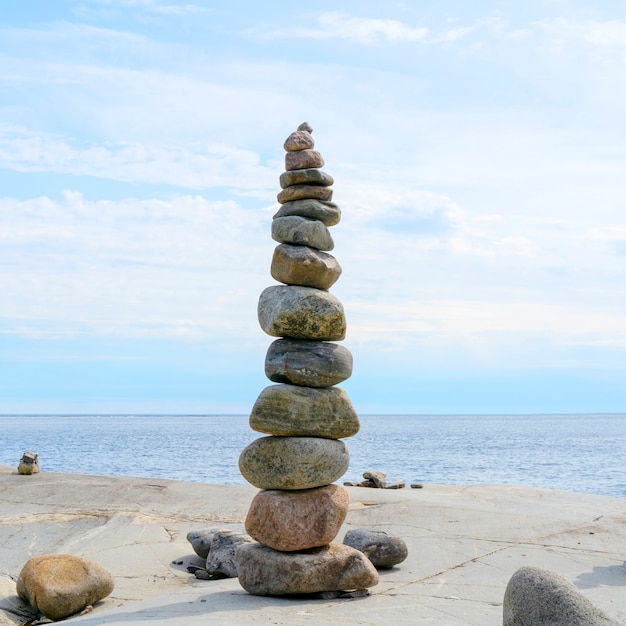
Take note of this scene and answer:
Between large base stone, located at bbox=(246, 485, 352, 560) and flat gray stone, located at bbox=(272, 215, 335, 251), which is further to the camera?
flat gray stone, located at bbox=(272, 215, 335, 251)

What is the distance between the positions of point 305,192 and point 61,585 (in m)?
6.79

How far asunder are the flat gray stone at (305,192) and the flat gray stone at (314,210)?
2.4 inches

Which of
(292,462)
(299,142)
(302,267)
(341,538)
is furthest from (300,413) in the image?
(341,538)

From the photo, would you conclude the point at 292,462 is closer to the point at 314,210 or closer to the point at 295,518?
the point at 295,518

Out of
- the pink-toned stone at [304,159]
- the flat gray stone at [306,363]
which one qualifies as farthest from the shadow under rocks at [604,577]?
the pink-toned stone at [304,159]

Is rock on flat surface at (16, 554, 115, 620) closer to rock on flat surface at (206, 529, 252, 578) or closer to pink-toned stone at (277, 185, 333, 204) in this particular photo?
rock on flat surface at (206, 529, 252, 578)

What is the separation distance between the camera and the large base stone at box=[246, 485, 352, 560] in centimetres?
1105

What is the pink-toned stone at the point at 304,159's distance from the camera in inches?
478

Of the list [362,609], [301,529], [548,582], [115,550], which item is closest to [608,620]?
[548,582]

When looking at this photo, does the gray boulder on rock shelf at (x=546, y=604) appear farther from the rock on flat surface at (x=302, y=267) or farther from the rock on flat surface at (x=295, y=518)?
the rock on flat surface at (x=302, y=267)

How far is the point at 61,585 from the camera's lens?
11.9m

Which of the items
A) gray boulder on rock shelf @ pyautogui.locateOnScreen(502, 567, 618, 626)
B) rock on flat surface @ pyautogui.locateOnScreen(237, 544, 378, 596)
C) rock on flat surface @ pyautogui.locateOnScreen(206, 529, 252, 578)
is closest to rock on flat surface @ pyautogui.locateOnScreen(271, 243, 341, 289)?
rock on flat surface @ pyautogui.locateOnScreen(237, 544, 378, 596)

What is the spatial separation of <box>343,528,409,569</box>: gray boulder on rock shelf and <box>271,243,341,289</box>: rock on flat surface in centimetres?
425

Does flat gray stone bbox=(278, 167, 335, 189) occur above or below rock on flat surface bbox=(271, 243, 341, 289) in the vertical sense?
above
